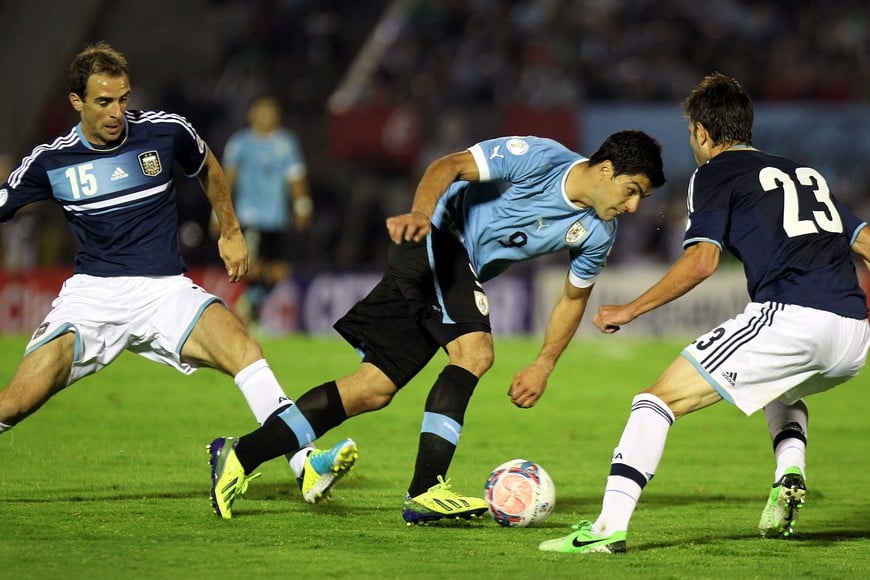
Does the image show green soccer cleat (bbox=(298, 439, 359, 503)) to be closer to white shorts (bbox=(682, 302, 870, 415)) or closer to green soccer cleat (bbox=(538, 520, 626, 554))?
green soccer cleat (bbox=(538, 520, 626, 554))

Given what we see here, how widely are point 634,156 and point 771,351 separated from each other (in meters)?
1.09

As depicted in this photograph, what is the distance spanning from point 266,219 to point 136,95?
30.3 feet

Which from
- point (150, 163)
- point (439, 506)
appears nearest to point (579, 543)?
point (439, 506)

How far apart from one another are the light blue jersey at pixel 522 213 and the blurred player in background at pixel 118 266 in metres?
1.23

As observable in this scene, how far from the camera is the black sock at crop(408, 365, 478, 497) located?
5.92 meters

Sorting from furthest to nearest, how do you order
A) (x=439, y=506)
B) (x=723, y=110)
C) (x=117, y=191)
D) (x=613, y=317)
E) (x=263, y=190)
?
(x=263, y=190)
(x=117, y=191)
(x=439, y=506)
(x=723, y=110)
(x=613, y=317)

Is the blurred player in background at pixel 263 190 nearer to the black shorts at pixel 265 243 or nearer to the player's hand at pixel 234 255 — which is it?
the black shorts at pixel 265 243

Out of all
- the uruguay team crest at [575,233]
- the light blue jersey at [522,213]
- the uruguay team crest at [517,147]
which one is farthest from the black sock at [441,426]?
the uruguay team crest at [517,147]

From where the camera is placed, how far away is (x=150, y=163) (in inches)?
258

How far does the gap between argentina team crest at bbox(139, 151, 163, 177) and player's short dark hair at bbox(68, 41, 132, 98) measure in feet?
1.34

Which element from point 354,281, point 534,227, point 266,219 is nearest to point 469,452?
point 534,227

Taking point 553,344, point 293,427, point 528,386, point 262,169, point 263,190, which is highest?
point 262,169

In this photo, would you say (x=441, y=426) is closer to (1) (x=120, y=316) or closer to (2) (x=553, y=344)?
(2) (x=553, y=344)

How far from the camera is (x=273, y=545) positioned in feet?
17.6
